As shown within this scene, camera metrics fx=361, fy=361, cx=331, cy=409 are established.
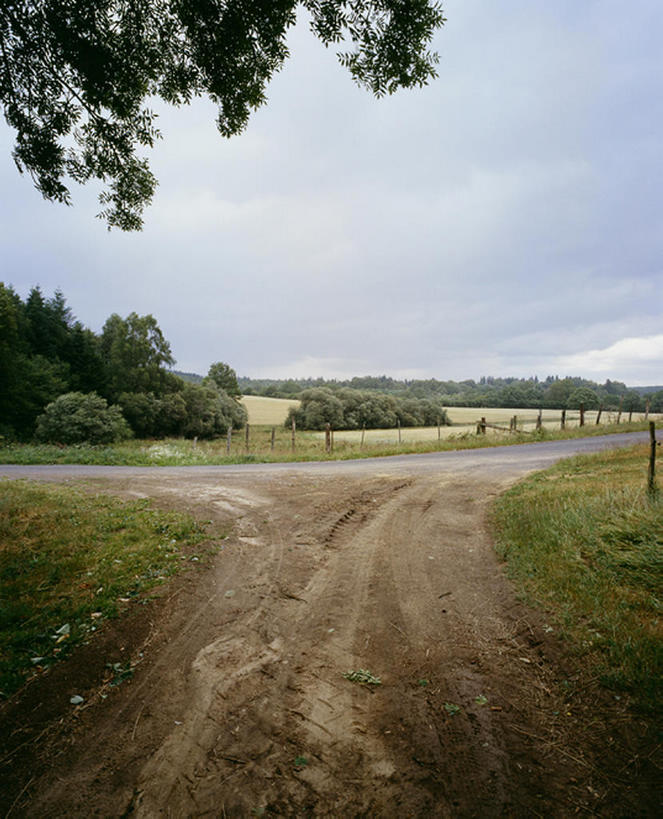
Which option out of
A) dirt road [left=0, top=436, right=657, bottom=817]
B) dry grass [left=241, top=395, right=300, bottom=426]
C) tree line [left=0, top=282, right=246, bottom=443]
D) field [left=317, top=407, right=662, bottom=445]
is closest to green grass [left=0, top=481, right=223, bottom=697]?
dirt road [left=0, top=436, right=657, bottom=817]

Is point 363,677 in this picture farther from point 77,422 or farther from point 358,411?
point 358,411

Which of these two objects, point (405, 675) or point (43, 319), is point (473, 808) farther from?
point (43, 319)

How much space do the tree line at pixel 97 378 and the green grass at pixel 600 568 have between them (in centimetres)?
2855

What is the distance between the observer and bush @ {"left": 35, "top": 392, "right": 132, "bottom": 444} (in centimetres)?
2569

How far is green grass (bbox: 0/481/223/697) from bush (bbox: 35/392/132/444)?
68.1ft

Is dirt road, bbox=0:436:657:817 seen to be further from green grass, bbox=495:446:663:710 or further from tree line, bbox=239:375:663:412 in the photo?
tree line, bbox=239:375:663:412

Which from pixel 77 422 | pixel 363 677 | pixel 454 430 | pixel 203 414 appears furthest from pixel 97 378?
pixel 363 677

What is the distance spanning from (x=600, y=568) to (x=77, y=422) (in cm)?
3029

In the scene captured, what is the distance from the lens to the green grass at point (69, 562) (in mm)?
3406

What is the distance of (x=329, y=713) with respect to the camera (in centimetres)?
272

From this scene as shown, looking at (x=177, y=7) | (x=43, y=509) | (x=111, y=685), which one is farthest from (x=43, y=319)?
(x=111, y=685)

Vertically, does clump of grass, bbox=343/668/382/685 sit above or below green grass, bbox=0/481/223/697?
below

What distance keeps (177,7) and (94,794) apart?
305 inches

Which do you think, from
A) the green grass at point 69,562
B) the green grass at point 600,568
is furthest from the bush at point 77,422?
the green grass at point 600,568
